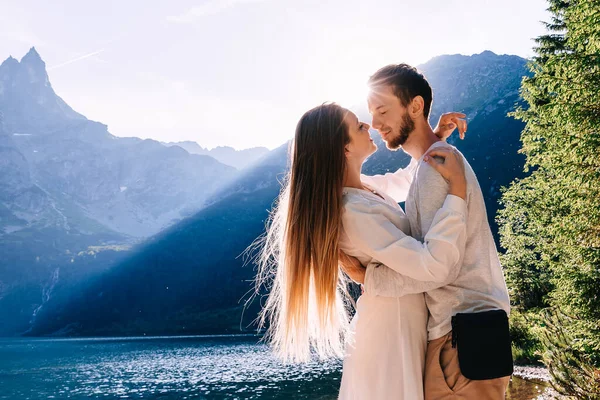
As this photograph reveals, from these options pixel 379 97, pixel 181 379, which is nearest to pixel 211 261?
pixel 181 379

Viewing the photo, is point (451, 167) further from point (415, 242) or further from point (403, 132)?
point (403, 132)

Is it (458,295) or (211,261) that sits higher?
(211,261)

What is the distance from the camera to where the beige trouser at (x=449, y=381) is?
232 cm

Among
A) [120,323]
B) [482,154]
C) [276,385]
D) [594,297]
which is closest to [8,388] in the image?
[276,385]

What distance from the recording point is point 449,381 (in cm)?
239

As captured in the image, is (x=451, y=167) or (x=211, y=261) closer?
(x=451, y=167)

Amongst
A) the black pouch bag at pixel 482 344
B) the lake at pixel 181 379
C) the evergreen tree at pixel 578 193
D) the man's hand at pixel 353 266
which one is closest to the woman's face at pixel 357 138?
the man's hand at pixel 353 266

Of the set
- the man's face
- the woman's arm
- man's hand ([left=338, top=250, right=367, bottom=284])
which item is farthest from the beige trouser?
the man's face

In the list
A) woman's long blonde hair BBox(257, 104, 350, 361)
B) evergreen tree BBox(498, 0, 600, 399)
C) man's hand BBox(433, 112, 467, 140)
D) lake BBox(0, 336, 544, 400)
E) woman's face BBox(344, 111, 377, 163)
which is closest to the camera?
woman's long blonde hair BBox(257, 104, 350, 361)

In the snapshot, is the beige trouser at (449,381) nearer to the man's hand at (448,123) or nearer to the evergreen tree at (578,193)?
the man's hand at (448,123)

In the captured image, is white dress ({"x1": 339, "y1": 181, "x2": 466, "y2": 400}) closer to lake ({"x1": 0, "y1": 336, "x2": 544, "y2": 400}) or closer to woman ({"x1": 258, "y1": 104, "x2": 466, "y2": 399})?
woman ({"x1": 258, "y1": 104, "x2": 466, "y2": 399})

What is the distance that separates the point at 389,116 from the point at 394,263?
1111 millimetres

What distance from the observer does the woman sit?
8.08 ft

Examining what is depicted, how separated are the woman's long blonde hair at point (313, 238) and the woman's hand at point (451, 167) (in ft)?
1.87
